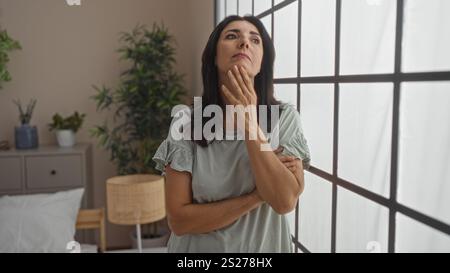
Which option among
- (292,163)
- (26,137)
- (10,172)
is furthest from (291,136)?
(10,172)

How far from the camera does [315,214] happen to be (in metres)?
0.53

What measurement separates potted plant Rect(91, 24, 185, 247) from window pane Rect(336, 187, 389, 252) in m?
0.27

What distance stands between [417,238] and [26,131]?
2.55ft

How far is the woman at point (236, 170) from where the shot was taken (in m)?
0.36

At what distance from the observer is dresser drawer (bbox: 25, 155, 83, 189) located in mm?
975

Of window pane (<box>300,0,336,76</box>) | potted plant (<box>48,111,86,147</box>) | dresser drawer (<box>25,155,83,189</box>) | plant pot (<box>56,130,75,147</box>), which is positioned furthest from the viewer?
dresser drawer (<box>25,155,83,189</box>)

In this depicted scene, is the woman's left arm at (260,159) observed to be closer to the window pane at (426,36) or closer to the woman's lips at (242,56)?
the woman's lips at (242,56)

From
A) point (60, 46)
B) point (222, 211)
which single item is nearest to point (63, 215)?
point (60, 46)

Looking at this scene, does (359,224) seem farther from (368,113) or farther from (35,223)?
(35,223)

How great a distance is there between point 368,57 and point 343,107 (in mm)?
73

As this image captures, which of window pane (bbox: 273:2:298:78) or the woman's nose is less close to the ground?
window pane (bbox: 273:2:298:78)

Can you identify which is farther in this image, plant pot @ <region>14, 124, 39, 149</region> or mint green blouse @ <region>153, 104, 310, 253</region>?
plant pot @ <region>14, 124, 39, 149</region>

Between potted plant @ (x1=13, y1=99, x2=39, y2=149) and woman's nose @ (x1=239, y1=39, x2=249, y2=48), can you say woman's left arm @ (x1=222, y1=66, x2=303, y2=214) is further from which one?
potted plant @ (x1=13, y1=99, x2=39, y2=149)

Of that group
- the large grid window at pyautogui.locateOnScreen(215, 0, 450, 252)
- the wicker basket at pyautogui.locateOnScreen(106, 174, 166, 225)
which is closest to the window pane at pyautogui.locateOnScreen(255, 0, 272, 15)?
the large grid window at pyautogui.locateOnScreen(215, 0, 450, 252)
